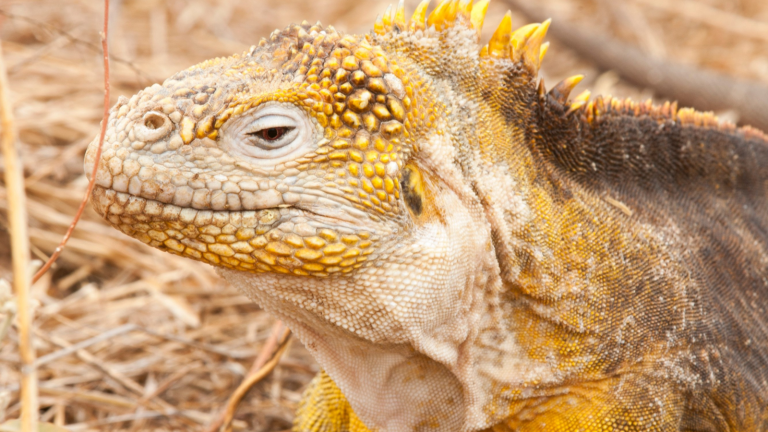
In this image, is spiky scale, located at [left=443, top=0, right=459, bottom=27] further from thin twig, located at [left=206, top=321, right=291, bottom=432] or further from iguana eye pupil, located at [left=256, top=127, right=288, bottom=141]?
thin twig, located at [left=206, top=321, right=291, bottom=432]

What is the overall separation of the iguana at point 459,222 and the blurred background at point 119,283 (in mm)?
701

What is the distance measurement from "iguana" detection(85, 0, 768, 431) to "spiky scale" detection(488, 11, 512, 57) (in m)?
0.01

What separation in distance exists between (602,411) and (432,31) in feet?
5.00

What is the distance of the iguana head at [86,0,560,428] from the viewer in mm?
2180

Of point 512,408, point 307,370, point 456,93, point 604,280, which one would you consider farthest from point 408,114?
point 307,370

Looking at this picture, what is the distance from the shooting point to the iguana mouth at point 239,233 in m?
2.16

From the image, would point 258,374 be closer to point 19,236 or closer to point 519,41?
point 519,41

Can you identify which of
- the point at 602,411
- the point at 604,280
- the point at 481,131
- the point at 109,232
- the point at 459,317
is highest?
the point at 109,232

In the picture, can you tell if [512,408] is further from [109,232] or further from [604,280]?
[109,232]

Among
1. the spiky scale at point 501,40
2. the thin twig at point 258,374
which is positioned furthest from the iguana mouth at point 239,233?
the thin twig at point 258,374

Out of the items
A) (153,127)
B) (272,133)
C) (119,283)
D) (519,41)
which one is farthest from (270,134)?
(119,283)

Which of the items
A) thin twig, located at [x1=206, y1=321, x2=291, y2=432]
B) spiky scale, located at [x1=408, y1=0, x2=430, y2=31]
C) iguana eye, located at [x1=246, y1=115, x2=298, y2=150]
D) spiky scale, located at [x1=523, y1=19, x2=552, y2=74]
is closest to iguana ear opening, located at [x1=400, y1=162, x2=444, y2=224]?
iguana eye, located at [x1=246, y1=115, x2=298, y2=150]

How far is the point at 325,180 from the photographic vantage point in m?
2.24

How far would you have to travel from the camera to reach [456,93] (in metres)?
2.59
